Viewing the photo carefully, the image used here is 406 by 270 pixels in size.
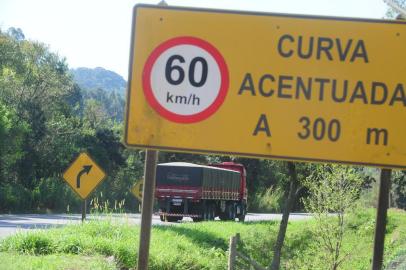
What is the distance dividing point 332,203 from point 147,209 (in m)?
18.0

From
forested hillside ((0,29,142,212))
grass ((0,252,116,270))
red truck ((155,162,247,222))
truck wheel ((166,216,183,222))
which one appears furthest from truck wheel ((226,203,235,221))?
grass ((0,252,116,270))

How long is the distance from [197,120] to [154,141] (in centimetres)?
29

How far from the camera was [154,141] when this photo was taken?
407 centimetres

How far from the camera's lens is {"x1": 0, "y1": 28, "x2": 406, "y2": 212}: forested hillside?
1550 inches

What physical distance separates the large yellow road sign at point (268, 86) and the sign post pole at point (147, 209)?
0.53 meters

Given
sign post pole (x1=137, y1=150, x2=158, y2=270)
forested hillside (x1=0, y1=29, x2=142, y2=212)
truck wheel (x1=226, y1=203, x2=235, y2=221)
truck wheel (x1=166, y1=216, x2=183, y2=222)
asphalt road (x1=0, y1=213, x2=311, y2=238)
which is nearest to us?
sign post pole (x1=137, y1=150, x2=158, y2=270)

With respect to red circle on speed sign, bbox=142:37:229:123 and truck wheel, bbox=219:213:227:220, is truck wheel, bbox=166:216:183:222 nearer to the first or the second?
truck wheel, bbox=219:213:227:220

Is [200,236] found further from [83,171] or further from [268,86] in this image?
[268,86]

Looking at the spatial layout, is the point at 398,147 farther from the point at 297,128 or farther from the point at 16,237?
the point at 16,237

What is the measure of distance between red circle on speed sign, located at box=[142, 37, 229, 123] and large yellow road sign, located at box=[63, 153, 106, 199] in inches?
506

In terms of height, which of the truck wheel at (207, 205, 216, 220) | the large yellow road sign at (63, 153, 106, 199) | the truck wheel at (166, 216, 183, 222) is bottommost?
the truck wheel at (166, 216, 183, 222)

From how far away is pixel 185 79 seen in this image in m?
4.04

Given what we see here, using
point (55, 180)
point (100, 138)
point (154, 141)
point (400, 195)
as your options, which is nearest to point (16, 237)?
point (154, 141)

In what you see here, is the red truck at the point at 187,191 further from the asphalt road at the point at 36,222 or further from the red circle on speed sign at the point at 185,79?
the red circle on speed sign at the point at 185,79
